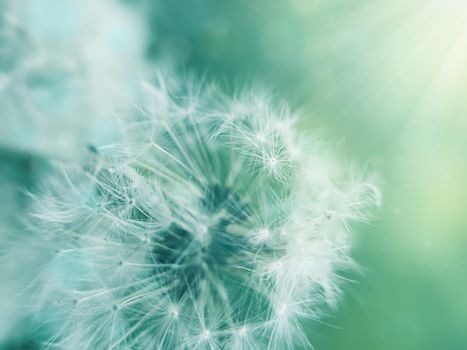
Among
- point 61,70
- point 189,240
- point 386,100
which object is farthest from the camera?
point 386,100

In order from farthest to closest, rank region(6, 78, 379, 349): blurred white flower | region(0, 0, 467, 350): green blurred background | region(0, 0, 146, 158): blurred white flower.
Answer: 1. region(0, 0, 467, 350): green blurred background
2. region(0, 0, 146, 158): blurred white flower
3. region(6, 78, 379, 349): blurred white flower

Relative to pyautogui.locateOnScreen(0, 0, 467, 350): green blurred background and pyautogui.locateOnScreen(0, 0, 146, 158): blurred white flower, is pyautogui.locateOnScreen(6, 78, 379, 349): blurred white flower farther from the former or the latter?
pyautogui.locateOnScreen(0, 0, 467, 350): green blurred background

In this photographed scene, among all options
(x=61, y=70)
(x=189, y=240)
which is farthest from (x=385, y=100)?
(x=61, y=70)

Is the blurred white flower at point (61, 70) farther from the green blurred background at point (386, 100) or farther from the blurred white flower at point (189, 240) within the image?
the blurred white flower at point (189, 240)

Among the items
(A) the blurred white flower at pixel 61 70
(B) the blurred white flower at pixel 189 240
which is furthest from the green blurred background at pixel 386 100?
(B) the blurred white flower at pixel 189 240

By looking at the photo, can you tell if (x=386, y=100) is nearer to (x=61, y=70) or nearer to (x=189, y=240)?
(x=189, y=240)

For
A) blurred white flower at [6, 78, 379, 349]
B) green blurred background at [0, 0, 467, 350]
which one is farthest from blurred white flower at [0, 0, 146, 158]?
blurred white flower at [6, 78, 379, 349]

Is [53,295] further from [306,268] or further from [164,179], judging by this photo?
[306,268]
